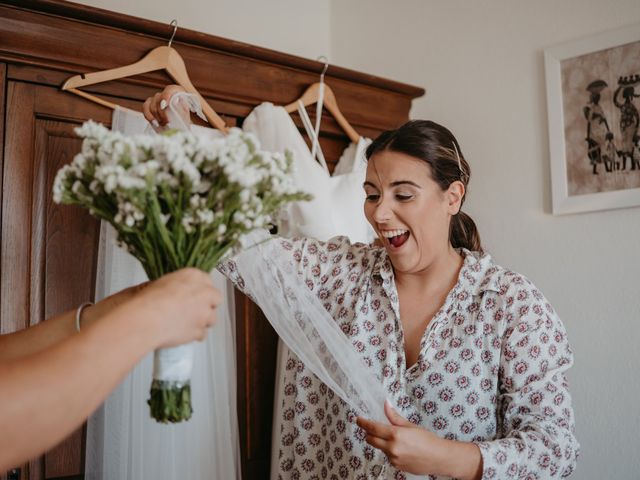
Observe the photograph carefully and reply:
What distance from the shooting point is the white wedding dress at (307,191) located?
200 centimetres

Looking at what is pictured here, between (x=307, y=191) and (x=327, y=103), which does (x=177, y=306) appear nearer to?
(x=307, y=191)

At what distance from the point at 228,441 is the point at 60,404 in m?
1.06

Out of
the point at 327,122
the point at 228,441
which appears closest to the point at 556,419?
the point at 228,441

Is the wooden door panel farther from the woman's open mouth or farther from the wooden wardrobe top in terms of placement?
the woman's open mouth

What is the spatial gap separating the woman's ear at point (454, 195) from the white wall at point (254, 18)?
4.04ft

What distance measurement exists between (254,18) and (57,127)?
3.78ft

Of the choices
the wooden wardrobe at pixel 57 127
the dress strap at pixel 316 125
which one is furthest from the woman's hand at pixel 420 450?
the dress strap at pixel 316 125

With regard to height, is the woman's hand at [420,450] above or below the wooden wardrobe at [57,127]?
below

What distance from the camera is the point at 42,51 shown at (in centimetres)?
165

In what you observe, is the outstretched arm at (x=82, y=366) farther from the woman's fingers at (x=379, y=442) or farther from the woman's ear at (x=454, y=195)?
the woman's ear at (x=454, y=195)

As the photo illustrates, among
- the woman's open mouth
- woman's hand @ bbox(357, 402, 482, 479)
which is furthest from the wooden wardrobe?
woman's hand @ bbox(357, 402, 482, 479)

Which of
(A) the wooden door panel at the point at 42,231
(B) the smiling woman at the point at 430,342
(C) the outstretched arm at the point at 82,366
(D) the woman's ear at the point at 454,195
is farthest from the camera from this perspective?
(D) the woman's ear at the point at 454,195

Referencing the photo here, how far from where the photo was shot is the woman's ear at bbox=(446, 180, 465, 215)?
67.3 inches

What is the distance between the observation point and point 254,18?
2.61 metres
